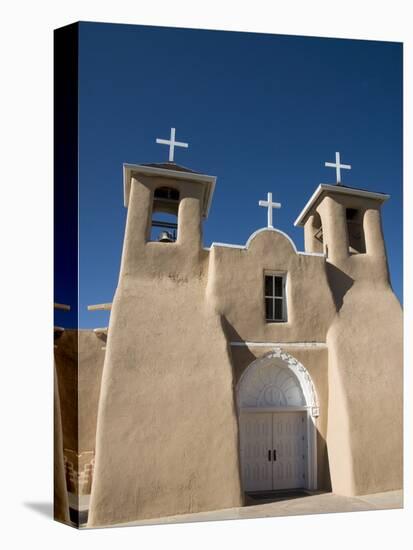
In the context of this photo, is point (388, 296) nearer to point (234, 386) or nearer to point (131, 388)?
point (234, 386)

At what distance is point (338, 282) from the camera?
45.4 ft

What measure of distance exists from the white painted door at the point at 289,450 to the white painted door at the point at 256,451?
16 cm

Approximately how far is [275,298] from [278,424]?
285 centimetres

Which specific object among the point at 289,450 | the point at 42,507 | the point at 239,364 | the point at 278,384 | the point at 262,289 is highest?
the point at 262,289

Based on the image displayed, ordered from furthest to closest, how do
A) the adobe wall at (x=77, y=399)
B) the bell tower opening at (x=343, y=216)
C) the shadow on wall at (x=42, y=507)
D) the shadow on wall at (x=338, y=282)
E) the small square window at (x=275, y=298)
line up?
1. the bell tower opening at (x=343, y=216)
2. the shadow on wall at (x=338, y=282)
3. the small square window at (x=275, y=298)
4. the shadow on wall at (x=42, y=507)
5. the adobe wall at (x=77, y=399)

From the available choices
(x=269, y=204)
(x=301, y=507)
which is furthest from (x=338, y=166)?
(x=301, y=507)

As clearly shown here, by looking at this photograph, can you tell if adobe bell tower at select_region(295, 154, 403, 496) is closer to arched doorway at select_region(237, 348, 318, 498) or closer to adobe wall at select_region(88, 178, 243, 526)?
arched doorway at select_region(237, 348, 318, 498)

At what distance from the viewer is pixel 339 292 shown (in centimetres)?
1377

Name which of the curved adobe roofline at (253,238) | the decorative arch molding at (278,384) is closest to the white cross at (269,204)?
the curved adobe roofline at (253,238)

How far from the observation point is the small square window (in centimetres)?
1327

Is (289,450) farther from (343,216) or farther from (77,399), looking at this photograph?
(343,216)

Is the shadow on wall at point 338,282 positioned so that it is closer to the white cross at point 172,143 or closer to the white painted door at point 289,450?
the white painted door at point 289,450

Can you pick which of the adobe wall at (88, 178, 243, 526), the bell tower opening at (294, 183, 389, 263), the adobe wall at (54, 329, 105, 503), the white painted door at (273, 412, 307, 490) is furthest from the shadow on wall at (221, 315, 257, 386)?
the bell tower opening at (294, 183, 389, 263)

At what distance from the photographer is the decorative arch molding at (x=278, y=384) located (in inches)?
510
